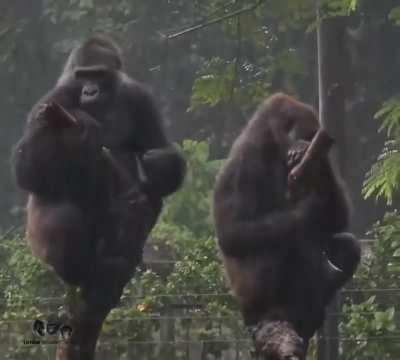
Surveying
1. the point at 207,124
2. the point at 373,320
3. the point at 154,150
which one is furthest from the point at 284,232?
the point at 207,124

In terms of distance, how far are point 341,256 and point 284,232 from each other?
8.3 inches

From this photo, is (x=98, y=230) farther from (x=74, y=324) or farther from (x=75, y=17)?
(x=75, y=17)

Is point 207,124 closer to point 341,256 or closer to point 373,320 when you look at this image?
point 373,320

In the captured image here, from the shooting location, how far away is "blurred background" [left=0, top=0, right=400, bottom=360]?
13.5 feet

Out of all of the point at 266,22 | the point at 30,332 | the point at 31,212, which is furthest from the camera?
the point at 266,22

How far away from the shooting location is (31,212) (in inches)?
143

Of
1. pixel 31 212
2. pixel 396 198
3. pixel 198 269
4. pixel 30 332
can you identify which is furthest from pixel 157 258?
pixel 31 212

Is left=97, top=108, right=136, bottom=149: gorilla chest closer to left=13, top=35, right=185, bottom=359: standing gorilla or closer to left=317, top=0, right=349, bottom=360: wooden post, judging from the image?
left=13, top=35, right=185, bottom=359: standing gorilla

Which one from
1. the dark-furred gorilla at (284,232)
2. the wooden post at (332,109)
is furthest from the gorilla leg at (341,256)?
the wooden post at (332,109)

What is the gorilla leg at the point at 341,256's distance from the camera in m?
3.39

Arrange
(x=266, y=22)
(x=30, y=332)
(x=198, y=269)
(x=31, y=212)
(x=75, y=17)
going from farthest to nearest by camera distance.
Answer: (x=75, y=17) → (x=266, y=22) → (x=198, y=269) → (x=30, y=332) → (x=31, y=212)

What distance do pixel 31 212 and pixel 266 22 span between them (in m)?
2.00

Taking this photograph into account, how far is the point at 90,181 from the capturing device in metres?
3.51

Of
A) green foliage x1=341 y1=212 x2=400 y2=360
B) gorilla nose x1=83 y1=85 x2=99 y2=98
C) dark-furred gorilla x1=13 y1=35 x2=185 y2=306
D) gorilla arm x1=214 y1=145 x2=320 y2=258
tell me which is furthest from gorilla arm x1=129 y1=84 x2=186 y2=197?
green foliage x1=341 y1=212 x2=400 y2=360
